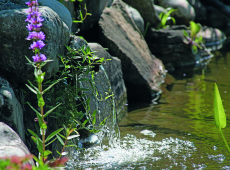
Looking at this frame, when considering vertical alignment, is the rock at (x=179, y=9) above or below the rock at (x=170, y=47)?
above

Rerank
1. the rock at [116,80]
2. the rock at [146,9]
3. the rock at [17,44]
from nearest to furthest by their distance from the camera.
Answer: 1. the rock at [17,44]
2. the rock at [116,80]
3. the rock at [146,9]

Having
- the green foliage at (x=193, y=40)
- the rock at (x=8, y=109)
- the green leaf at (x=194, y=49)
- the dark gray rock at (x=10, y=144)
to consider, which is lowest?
the green leaf at (x=194, y=49)

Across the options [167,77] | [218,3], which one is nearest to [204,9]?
[218,3]

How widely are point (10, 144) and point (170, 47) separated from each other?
6.31 m

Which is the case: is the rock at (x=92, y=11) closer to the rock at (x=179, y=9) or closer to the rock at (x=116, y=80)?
the rock at (x=116, y=80)

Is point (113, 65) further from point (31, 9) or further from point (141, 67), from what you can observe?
point (31, 9)

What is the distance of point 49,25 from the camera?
251cm

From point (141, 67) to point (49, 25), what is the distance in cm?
315

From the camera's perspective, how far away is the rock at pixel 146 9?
8297mm

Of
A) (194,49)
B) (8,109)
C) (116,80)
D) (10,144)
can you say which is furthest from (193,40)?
(10,144)

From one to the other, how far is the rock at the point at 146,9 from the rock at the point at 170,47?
0.83m

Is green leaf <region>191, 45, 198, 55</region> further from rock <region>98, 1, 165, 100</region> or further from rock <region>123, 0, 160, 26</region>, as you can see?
rock <region>98, 1, 165, 100</region>

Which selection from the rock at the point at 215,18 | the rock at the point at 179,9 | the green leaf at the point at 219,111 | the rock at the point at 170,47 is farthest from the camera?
the rock at the point at 215,18

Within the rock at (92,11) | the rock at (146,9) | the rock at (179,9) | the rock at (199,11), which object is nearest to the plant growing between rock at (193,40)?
the rock at (146,9)
